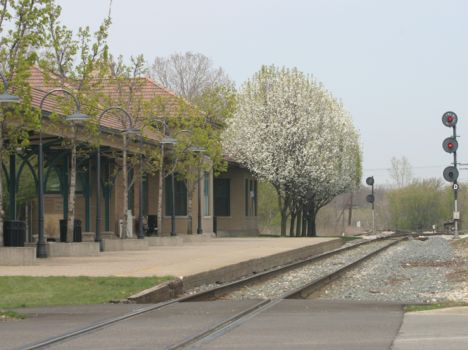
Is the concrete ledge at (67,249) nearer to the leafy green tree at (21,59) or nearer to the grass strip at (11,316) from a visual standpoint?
the leafy green tree at (21,59)

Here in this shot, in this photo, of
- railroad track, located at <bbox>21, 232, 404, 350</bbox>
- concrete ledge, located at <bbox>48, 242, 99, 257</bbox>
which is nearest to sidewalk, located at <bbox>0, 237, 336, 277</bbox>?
concrete ledge, located at <bbox>48, 242, 99, 257</bbox>

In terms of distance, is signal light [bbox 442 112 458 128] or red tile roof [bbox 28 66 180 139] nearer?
red tile roof [bbox 28 66 180 139]

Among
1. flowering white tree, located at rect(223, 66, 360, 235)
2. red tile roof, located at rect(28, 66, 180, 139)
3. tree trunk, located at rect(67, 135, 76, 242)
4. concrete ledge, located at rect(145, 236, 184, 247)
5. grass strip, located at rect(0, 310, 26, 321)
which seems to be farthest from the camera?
flowering white tree, located at rect(223, 66, 360, 235)

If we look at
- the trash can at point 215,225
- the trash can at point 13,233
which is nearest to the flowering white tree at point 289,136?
the trash can at point 215,225

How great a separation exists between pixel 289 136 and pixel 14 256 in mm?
39770

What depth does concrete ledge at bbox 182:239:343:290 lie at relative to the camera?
22.0 metres

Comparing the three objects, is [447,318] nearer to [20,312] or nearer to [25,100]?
[20,312]

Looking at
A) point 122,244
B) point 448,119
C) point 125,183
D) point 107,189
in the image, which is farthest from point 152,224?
point 448,119

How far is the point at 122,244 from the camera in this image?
34.8 metres

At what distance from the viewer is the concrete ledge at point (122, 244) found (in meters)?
34.5

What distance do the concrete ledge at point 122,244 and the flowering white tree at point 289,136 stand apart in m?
26.9

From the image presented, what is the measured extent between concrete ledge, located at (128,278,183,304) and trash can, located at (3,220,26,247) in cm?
718

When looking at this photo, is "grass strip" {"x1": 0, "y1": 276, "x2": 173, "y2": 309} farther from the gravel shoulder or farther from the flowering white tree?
the flowering white tree

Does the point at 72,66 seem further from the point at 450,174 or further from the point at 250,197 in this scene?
the point at 250,197
